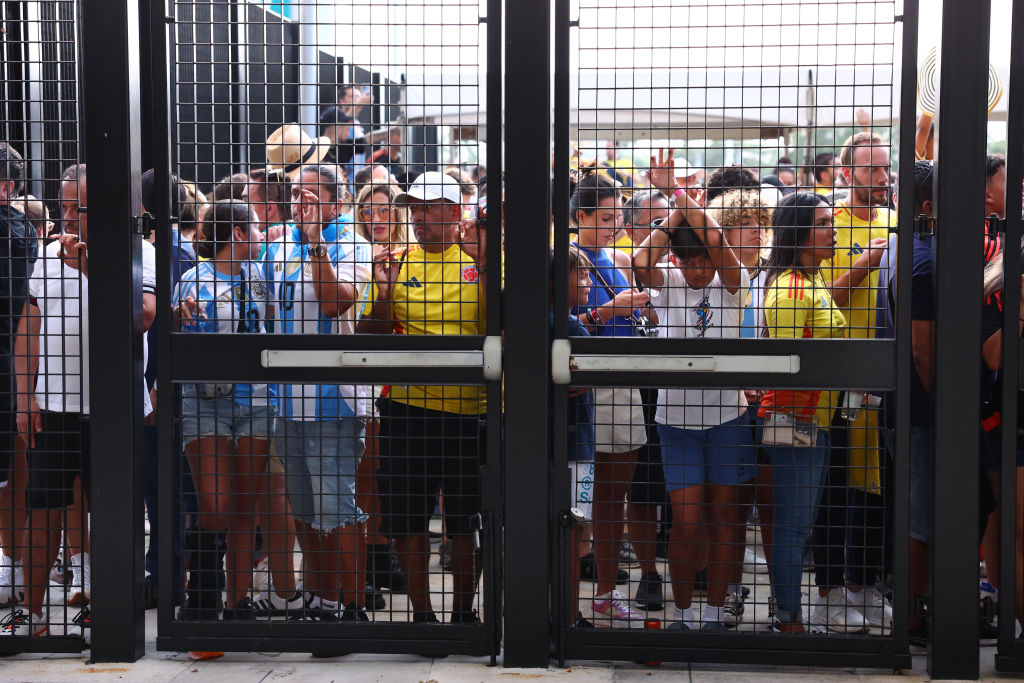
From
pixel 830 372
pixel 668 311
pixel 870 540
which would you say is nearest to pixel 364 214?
pixel 668 311

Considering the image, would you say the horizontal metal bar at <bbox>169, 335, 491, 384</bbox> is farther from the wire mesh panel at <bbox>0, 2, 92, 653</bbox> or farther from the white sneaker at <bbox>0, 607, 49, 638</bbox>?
the white sneaker at <bbox>0, 607, 49, 638</bbox>

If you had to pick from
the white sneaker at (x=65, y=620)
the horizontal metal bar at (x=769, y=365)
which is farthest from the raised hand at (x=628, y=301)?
the white sneaker at (x=65, y=620)

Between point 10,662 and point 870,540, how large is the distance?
3457 mm

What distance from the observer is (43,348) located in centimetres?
373

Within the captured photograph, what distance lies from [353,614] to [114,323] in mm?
1363

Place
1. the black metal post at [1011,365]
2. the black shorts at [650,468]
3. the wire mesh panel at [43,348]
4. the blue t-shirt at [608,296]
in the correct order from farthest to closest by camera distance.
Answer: the black shorts at [650,468], the blue t-shirt at [608,296], the wire mesh panel at [43,348], the black metal post at [1011,365]

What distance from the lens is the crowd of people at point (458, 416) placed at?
344cm

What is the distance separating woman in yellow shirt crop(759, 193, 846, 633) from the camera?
3.57 meters

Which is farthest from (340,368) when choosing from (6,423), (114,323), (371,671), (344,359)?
(6,423)

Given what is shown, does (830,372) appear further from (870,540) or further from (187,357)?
(187,357)

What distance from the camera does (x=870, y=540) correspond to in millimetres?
4395

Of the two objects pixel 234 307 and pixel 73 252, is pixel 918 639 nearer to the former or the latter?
pixel 234 307

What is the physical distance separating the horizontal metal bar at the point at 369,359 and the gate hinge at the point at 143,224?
1.95ft

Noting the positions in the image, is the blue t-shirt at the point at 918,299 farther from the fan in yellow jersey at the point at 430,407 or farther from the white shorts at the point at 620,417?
the fan in yellow jersey at the point at 430,407
